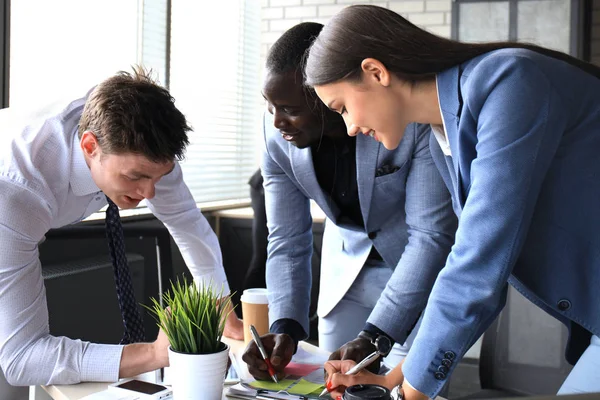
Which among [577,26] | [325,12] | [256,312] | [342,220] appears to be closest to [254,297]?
[256,312]

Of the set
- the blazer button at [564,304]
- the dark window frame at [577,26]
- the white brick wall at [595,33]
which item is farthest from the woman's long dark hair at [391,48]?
the white brick wall at [595,33]

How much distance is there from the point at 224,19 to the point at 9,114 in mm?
3288

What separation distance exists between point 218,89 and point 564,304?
3840 millimetres

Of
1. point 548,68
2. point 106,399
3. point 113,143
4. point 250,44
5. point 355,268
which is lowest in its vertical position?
point 106,399

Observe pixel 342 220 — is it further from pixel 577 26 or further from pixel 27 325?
pixel 577 26

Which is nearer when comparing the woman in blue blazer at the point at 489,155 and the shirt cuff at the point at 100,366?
the woman in blue blazer at the point at 489,155

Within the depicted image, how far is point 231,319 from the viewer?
1866 millimetres

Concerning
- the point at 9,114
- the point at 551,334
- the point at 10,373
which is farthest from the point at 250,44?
the point at 10,373

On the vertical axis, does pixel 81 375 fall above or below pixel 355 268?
below

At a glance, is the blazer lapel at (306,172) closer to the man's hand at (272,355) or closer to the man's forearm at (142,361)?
the man's hand at (272,355)

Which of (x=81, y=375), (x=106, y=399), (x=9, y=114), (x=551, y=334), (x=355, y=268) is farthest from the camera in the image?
(x=551, y=334)

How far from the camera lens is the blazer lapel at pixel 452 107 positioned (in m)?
1.20

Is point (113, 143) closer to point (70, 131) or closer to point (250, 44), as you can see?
point (70, 131)

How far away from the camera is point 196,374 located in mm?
1272
